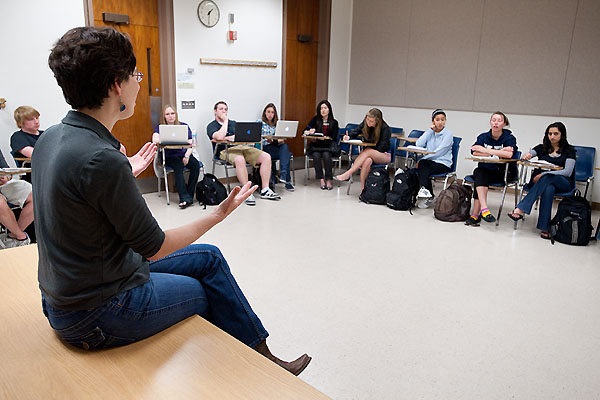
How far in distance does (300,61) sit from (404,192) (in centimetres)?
323

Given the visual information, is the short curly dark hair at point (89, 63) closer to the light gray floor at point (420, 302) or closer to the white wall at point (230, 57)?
the light gray floor at point (420, 302)

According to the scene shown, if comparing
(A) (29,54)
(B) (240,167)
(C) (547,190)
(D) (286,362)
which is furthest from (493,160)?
(A) (29,54)

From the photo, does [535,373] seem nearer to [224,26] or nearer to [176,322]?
[176,322]

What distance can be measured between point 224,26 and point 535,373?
5567 mm

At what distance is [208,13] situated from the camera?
592cm

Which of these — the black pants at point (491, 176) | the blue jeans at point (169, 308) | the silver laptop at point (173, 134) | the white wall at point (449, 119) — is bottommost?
the black pants at point (491, 176)

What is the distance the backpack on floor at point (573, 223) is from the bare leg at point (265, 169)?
3.28m

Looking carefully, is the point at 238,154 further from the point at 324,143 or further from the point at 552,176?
the point at 552,176

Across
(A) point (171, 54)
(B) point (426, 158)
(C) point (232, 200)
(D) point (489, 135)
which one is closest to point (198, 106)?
(A) point (171, 54)

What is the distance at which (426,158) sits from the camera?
5.37m

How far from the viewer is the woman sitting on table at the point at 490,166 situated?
4785 millimetres

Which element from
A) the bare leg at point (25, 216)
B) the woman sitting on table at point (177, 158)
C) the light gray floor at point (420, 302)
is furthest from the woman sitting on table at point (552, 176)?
the bare leg at point (25, 216)

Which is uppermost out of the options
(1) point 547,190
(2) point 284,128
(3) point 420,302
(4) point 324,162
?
(2) point 284,128

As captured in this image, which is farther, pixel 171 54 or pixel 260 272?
pixel 171 54
